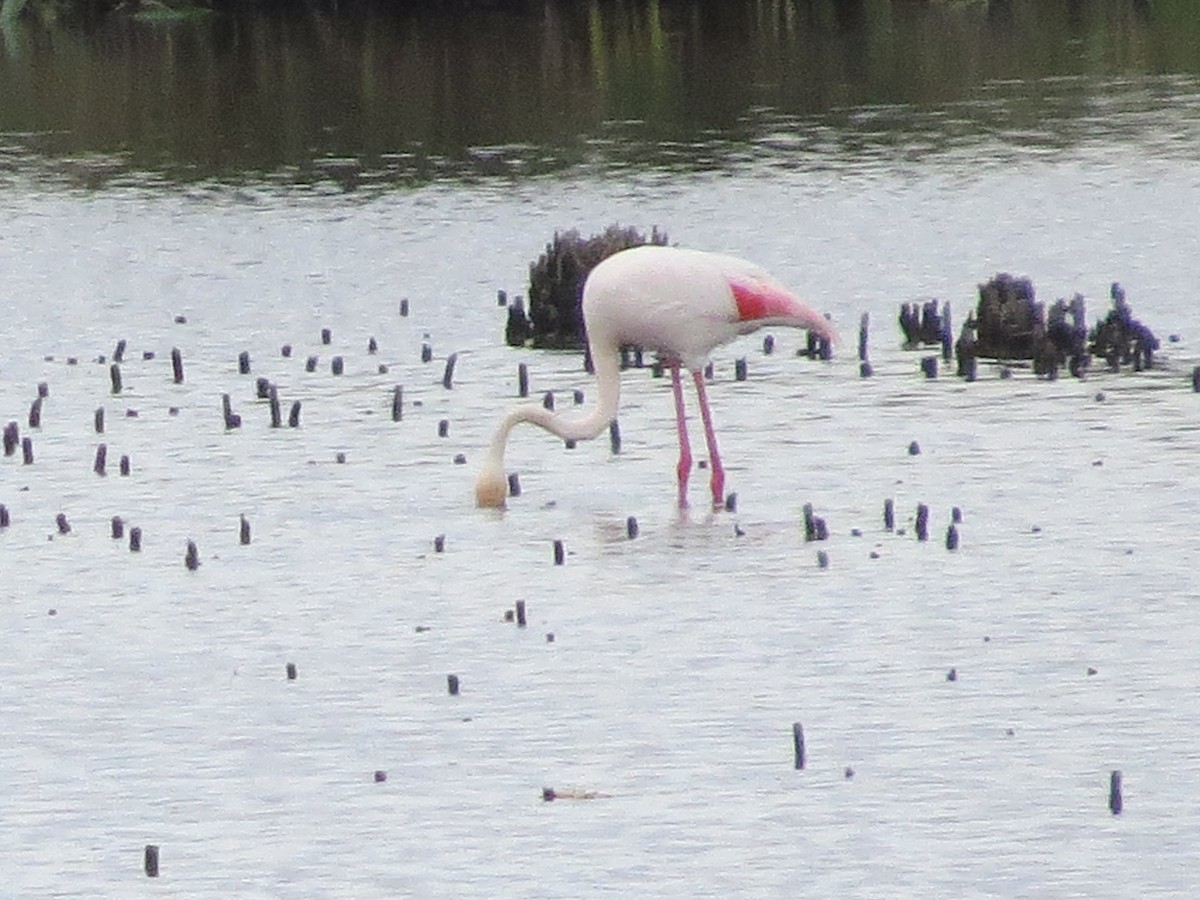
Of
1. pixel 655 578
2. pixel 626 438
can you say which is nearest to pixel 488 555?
pixel 655 578

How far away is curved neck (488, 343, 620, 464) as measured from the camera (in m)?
14.8

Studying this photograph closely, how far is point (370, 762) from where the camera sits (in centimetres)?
1059

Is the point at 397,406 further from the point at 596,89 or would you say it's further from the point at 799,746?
the point at 596,89

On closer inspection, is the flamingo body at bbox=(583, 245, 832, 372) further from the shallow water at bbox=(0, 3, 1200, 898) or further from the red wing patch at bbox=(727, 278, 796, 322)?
the shallow water at bbox=(0, 3, 1200, 898)

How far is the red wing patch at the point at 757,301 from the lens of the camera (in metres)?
15.8

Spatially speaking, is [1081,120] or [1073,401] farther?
[1081,120]

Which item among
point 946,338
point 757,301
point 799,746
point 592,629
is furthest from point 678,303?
point 799,746

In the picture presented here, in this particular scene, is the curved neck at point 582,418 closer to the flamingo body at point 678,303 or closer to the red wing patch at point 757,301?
the flamingo body at point 678,303

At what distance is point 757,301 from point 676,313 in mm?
473

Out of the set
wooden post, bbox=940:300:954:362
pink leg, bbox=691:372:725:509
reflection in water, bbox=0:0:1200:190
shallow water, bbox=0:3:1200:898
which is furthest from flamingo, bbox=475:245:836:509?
reflection in water, bbox=0:0:1200:190

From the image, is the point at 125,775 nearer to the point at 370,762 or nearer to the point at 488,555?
the point at 370,762

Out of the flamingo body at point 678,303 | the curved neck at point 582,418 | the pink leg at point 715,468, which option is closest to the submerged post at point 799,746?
the curved neck at point 582,418

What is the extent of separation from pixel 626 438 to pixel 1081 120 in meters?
20.6

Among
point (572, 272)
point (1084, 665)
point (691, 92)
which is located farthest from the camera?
point (691, 92)
